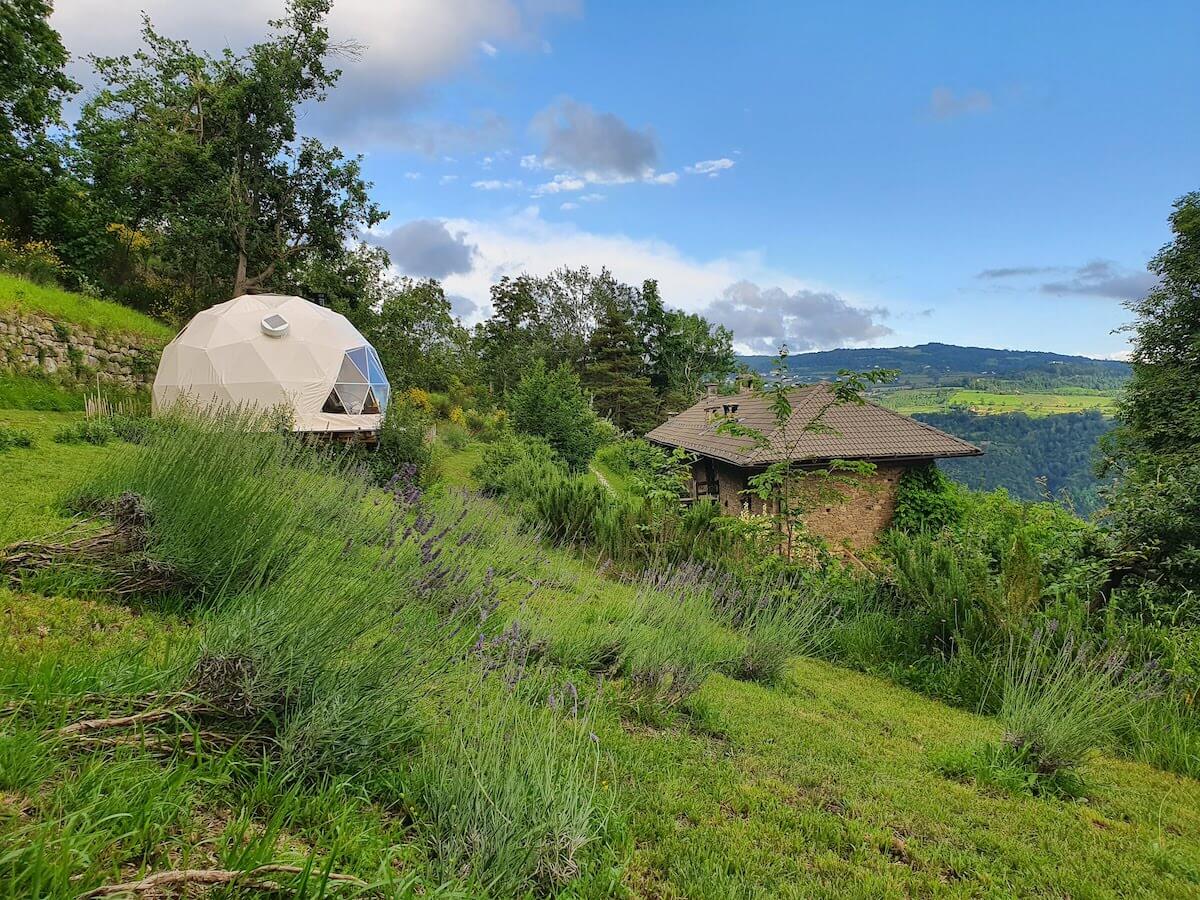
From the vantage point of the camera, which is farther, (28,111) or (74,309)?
(28,111)

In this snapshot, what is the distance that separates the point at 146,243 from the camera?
21250mm

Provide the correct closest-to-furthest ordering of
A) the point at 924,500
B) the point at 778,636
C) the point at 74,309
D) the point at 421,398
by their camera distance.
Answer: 1. the point at 778,636
2. the point at 74,309
3. the point at 924,500
4. the point at 421,398

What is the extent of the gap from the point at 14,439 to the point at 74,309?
413 inches

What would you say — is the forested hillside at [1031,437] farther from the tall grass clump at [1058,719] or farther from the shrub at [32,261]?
the shrub at [32,261]

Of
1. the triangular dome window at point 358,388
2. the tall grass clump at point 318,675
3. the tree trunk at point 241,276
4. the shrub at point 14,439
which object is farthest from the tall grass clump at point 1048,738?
the tree trunk at point 241,276

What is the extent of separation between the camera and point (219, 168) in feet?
64.0

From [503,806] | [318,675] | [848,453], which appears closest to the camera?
[503,806]

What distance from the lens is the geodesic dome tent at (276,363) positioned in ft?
46.7

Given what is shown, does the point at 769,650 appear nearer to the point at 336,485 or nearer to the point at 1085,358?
the point at 336,485

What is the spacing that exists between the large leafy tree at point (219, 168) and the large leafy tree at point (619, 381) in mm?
27809

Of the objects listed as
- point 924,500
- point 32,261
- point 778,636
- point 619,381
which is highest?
point 32,261

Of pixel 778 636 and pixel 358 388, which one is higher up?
pixel 358 388

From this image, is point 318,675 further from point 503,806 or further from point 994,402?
point 994,402

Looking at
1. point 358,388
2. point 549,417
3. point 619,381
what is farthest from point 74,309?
point 619,381
